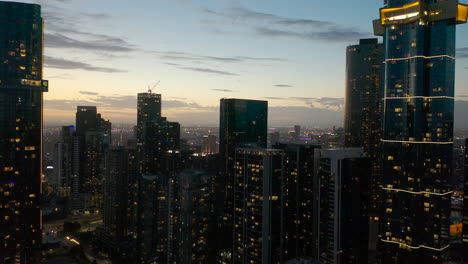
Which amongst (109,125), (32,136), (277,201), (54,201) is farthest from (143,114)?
(277,201)

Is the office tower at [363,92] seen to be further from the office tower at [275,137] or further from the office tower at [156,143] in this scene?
the office tower at [156,143]

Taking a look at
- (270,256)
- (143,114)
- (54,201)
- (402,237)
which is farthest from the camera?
(143,114)

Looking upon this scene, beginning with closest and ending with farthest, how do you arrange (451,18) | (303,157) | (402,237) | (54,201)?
(451,18) < (402,237) < (303,157) < (54,201)

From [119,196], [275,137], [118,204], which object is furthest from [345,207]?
[275,137]

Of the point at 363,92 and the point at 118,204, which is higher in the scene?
the point at 363,92

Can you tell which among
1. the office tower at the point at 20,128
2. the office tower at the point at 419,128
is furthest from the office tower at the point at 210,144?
the office tower at the point at 419,128

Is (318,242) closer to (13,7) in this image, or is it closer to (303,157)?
(303,157)

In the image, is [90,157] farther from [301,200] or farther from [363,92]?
[363,92]
